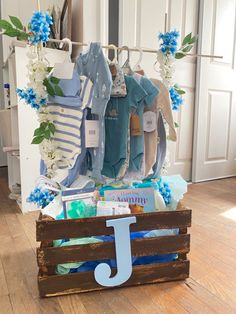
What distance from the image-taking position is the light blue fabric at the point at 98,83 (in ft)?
2.92

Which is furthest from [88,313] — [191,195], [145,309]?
[191,195]

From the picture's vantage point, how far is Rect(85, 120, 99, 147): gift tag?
0.92m

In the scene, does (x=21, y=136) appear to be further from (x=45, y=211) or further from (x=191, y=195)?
(x=191, y=195)

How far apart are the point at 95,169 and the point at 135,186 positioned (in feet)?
0.55

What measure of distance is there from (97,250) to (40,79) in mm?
550

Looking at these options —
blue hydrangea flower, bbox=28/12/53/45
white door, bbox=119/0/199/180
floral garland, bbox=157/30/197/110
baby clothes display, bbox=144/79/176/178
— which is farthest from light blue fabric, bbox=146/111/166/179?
white door, bbox=119/0/199/180

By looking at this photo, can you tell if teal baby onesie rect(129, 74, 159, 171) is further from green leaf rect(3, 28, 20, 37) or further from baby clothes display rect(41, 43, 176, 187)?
green leaf rect(3, 28, 20, 37)

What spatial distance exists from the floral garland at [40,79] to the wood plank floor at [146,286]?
406 mm

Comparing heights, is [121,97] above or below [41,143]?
above

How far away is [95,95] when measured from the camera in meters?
0.90

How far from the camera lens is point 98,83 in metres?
0.90

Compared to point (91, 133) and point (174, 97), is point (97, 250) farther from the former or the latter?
point (174, 97)

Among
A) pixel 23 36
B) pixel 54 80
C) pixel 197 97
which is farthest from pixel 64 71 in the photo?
pixel 197 97

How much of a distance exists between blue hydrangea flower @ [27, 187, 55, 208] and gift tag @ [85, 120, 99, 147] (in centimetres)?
21
